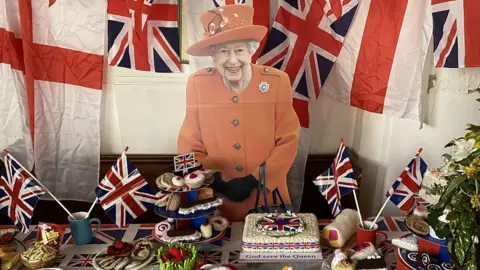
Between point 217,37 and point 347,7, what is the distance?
57 cm

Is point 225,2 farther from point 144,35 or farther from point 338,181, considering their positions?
point 338,181

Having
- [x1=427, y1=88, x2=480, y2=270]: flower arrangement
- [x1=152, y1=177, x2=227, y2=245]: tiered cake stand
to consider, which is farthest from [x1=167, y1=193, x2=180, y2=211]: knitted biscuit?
[x1=427, y1=88, x2=480, y2=270]: flower arrangement

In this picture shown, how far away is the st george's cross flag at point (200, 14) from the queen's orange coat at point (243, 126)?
3.5 inches

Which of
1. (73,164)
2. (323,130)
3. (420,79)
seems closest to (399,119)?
(420,79)

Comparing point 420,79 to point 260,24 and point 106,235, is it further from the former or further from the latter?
point 106,235

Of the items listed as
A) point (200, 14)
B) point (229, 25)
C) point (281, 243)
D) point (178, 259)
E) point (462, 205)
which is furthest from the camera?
point (200, 14)

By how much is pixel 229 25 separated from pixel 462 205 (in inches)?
42.1

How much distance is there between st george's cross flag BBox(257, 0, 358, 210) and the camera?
191 centimetres

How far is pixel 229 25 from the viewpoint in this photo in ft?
5.84

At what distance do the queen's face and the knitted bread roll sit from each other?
67cm

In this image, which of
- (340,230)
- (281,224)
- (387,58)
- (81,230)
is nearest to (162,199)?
(81,230)

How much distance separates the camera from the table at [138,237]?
1537 millimetres

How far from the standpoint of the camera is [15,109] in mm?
2037

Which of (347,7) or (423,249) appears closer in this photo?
(423,249)
